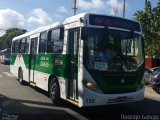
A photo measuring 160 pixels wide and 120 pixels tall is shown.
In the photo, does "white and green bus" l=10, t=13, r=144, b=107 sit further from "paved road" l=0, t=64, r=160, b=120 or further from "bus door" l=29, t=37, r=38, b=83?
"bus door" l=29, t=37, r=38, b=83

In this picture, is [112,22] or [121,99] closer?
[121,99]

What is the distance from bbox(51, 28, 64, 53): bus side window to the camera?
11703 mm

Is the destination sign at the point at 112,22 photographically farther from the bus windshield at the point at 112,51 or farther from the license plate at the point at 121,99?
the license plate at the point at 121,99

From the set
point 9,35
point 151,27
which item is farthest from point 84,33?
point 9,35

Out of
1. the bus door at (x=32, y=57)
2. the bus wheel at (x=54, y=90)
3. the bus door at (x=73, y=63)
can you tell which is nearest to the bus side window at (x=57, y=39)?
the bus door at (x=73, y=63)

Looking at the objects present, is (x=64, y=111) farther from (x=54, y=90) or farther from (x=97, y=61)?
(x=97, y=61)

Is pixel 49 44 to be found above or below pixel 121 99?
above

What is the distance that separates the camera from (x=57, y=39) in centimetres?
1215

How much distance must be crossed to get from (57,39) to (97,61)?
278cm

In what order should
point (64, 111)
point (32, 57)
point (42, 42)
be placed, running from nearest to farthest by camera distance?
point (64, 111) → point (42, 42) → point (32, 57)

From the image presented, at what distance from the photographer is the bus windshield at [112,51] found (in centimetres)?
990

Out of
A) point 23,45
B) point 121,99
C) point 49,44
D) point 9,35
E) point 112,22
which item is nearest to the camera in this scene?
point 121,99

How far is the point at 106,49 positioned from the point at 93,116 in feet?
7.25

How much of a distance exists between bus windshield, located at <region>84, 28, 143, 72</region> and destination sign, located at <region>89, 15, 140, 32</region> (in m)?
0.20
